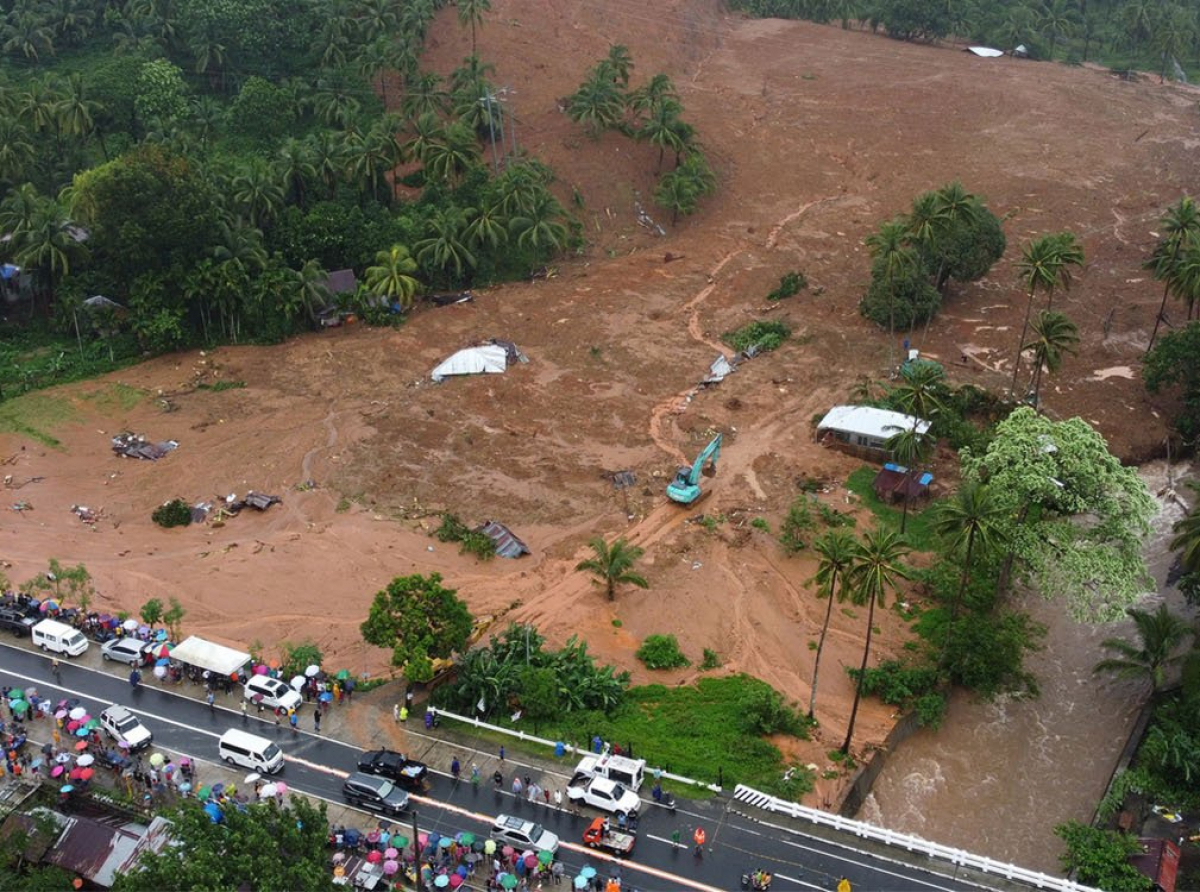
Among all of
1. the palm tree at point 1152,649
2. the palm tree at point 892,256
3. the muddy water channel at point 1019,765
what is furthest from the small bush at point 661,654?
the palm tree at point 892,256

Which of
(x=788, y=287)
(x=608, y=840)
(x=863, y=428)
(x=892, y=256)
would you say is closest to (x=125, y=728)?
(x=608, y=840)

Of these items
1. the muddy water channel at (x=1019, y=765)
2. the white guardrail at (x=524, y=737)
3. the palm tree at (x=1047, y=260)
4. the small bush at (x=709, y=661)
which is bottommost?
the muddy water channel at (x=1019, y=765)

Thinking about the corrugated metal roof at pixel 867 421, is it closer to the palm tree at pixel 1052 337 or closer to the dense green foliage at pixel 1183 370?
the palm tree at pixel 1052 337

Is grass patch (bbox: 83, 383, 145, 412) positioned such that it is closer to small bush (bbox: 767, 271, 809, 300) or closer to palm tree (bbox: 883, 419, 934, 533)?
small bush (bbox: 767, 271, 809, 300)

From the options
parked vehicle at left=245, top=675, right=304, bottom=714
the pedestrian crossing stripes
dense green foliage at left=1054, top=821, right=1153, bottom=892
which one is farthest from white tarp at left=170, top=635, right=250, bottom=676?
dense green foliage at left=1054, top=821, right=1153, bottom=892

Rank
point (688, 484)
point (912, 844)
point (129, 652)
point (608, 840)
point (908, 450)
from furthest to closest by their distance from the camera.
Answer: point (688, 484)
point (908, 450)
point (129, 652)
point (912, 844)
point (608, 840)

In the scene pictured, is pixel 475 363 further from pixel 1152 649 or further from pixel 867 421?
pixel 1152 649

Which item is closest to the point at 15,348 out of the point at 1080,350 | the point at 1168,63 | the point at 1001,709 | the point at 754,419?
the point at 754,419

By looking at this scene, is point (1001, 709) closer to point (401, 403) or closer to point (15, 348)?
point (401, 403)
